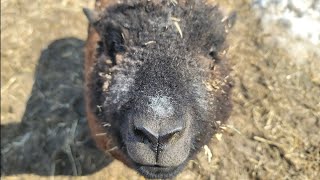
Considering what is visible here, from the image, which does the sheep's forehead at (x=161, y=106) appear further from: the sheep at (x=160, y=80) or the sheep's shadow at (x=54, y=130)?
the sheep's shadow at (x=54, y=130)

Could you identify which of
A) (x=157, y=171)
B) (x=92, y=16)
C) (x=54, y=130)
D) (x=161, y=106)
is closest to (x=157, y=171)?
(x=157, y=171)

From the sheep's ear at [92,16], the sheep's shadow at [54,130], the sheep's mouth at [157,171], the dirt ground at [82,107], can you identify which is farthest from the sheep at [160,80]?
the sheep's shadow at [54,130]

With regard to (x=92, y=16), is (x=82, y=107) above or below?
below

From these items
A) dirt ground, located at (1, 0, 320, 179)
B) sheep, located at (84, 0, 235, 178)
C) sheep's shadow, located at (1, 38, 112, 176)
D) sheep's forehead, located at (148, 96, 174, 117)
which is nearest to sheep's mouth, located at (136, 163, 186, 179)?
sheep, located at (84, 0, 235, 178)

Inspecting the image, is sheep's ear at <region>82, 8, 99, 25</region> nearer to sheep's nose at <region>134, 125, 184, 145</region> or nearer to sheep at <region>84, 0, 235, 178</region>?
sheep at <region>84, 0, 235, 178</region>

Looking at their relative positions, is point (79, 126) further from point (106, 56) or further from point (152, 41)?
point (152, 41)

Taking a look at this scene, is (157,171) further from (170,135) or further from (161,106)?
(161,106)

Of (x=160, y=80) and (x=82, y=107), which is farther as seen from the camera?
(x=82, y=107)
